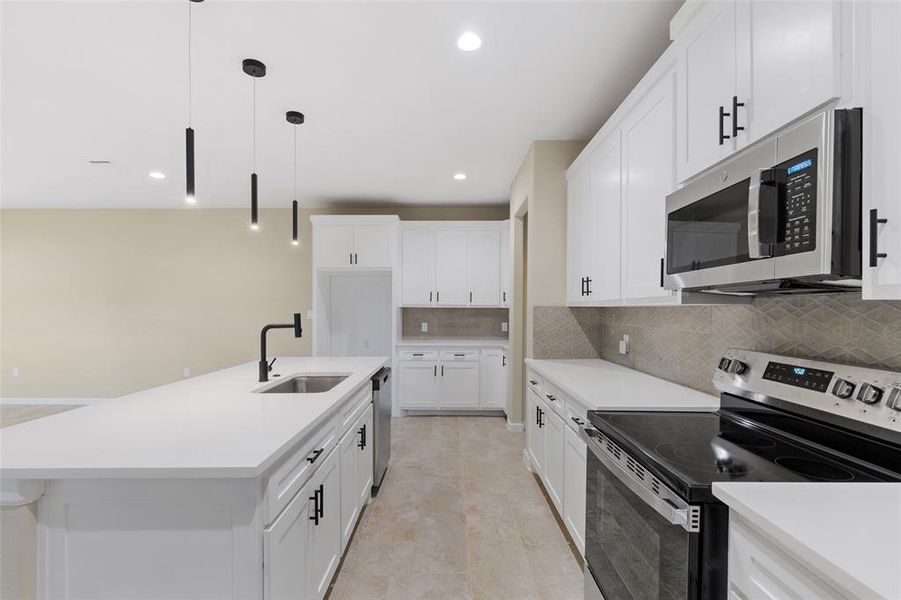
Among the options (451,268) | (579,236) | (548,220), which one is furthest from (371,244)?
(579,236)

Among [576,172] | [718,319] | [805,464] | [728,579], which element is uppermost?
[576,172]

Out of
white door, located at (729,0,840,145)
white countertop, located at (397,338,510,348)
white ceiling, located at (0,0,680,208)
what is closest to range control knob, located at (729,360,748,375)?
white door, located at (729,0,840,145)

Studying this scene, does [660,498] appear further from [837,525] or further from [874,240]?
[874,240]

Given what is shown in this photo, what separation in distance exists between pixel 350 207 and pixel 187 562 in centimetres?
475

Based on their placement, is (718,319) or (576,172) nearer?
(718,319)

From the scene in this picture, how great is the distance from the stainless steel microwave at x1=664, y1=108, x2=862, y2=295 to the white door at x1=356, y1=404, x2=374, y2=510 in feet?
6.62

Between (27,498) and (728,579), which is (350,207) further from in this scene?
(728,579)

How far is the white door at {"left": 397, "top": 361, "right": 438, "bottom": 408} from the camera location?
4.79 meters

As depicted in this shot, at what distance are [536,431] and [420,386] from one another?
209 centimetres

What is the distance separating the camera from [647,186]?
1901mm

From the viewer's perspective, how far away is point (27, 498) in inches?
43.6

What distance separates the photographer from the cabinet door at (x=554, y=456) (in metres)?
2.29

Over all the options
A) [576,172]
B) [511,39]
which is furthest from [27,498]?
[576,172]

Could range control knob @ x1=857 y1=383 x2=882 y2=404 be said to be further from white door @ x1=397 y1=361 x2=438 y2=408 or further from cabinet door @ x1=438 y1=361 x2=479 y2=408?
white door @ x1=397 y1=361 x2=438 y2=408
